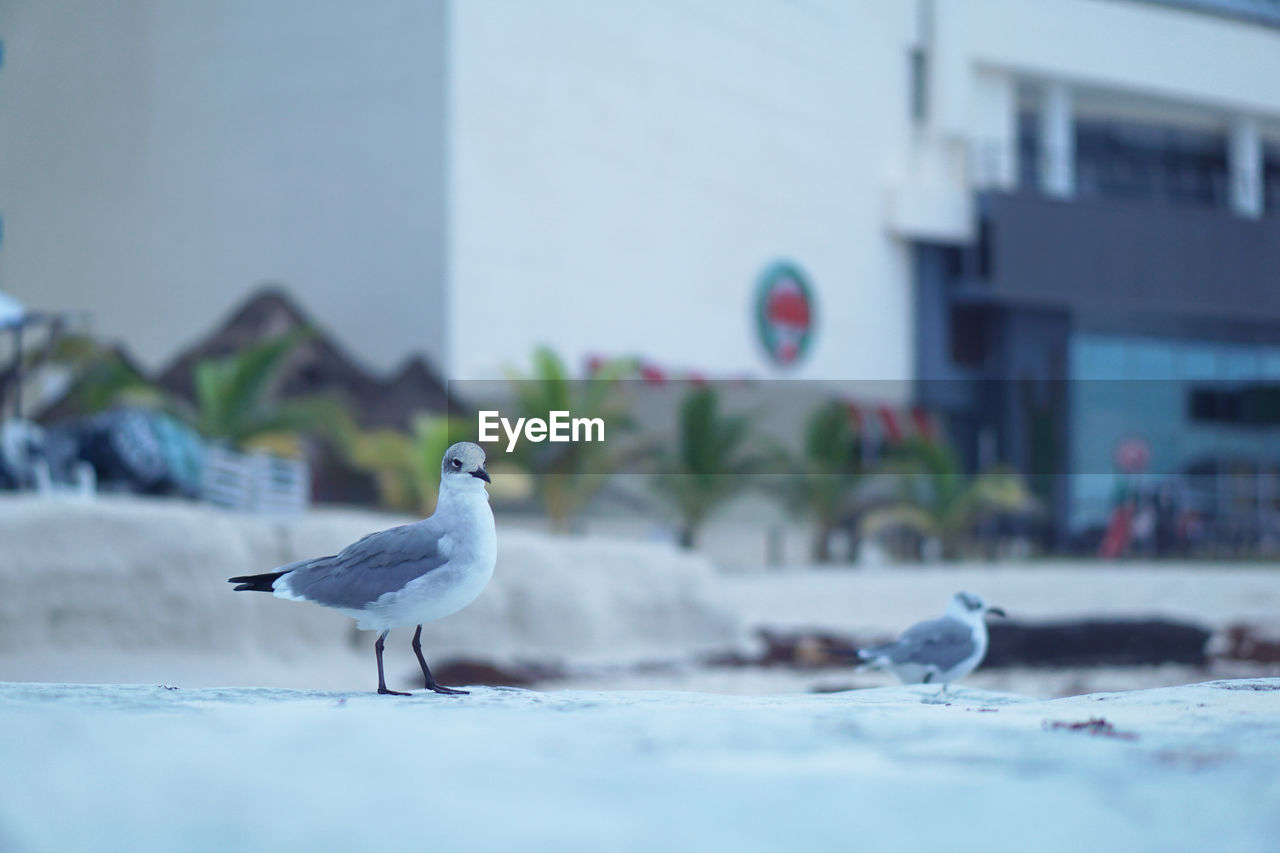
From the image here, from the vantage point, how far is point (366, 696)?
3.52m

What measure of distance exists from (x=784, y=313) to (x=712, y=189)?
2.73m

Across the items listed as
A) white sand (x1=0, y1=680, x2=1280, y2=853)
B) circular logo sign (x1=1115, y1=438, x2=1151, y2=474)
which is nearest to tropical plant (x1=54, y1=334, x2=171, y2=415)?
white sand (x1=0, y1=680, x2=1280, y2=853)

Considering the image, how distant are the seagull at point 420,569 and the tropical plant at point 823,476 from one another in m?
16.6

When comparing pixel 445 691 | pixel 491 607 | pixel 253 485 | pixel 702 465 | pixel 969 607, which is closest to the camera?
pixel 445 691

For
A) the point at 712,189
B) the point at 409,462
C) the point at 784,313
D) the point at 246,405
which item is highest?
the point at 712,189

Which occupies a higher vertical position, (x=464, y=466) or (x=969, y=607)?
(x=464, y=466)

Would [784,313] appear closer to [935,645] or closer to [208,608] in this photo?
[208,608]

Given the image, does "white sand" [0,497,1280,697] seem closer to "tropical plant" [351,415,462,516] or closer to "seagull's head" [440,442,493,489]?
"tropical plant" [351,415,462,516]

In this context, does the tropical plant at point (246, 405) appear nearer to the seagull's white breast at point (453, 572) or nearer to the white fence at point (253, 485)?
the white fence at point (253, 485)

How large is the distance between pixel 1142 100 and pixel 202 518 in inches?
963

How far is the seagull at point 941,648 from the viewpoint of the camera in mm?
4891

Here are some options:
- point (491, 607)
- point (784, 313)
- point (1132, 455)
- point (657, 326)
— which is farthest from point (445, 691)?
point (1132, 455)

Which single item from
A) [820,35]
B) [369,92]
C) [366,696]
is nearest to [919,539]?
[820,35]

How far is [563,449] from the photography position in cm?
1605
